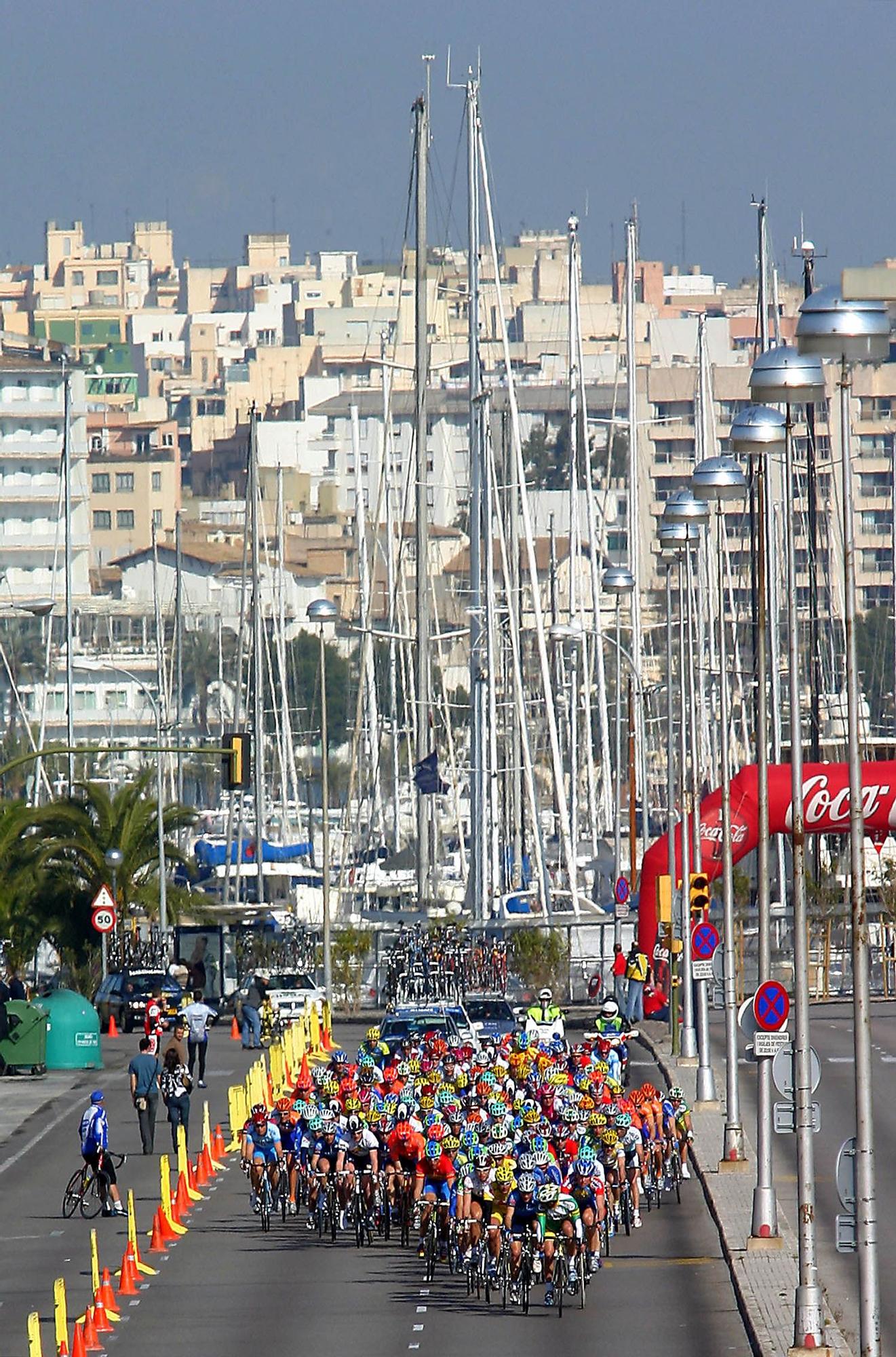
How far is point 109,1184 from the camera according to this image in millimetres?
27984

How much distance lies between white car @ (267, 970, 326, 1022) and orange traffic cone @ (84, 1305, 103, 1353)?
2918 centimetres

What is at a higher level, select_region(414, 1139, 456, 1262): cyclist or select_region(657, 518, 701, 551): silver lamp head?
select_region(657, 518, 701, 551): silver lamp head

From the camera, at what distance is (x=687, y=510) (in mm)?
30438

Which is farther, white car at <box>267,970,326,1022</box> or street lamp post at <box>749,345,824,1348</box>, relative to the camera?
white car at <box>267,970,326,1022</box>

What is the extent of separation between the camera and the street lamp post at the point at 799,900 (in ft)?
57.5

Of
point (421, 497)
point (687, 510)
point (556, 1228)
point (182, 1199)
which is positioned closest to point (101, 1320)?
point (556, 1228)

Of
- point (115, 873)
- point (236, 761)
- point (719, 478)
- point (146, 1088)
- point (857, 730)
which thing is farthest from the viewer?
point (115, 873)

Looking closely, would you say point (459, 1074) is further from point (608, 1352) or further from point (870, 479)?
point (870, 479)

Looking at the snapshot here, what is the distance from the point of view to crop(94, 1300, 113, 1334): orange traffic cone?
2042 cm

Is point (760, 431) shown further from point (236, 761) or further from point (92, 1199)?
point (236, 761)

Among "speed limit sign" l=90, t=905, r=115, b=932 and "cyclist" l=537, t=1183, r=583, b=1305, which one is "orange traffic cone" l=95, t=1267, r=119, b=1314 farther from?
"speed limit sign" l=90, t=905, r=115, b=932

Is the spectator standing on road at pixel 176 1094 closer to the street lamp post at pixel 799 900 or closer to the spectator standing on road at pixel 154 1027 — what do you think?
the spectator standing on road at pixel 154 1027

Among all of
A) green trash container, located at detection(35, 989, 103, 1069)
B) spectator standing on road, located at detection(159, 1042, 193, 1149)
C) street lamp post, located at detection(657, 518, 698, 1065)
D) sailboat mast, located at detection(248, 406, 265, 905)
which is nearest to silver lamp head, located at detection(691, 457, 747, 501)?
street lamp post, located at detection(657, 518, 698, 1065)

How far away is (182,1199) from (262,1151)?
1.68m
